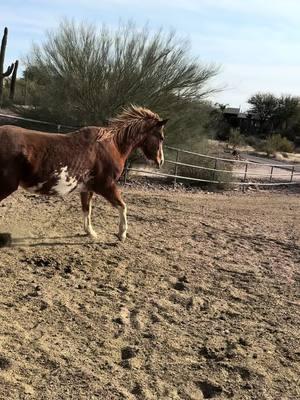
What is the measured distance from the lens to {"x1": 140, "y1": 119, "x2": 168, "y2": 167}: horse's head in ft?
27.1

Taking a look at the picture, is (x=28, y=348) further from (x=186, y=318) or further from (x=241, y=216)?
(x=241, y=216)

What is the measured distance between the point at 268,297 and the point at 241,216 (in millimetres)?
5928

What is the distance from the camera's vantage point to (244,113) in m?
85.0

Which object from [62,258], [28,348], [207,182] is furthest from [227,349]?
[207,182]

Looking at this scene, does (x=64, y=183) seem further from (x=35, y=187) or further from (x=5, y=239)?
(x=5, y=239)

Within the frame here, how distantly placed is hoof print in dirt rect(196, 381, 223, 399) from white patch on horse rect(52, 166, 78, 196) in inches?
144

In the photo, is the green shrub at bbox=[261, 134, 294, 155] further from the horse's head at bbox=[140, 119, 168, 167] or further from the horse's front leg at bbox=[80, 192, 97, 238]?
the horse's front leg at bbox=[80, 192, 97, 238]

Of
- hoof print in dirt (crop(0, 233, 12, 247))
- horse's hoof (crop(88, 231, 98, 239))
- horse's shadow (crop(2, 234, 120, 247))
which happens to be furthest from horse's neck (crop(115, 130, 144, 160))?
hoof print in dirt (crop(0, 233, 12, 247))

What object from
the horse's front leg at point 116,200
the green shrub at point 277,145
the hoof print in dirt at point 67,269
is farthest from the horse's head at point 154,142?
the green shrub at point 277,145

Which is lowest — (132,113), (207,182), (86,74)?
(207,182)

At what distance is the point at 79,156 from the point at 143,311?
2.67 metres

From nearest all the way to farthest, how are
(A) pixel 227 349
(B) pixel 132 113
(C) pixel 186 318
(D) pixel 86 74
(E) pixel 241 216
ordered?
(A) pixel 227 349
(C) pixel 186 318
(B) pixel 132 113
(E) pixel 241 216
(D) pixel 86 74

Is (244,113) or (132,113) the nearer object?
(132,113)

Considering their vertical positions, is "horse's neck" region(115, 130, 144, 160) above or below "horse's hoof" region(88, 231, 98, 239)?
above
